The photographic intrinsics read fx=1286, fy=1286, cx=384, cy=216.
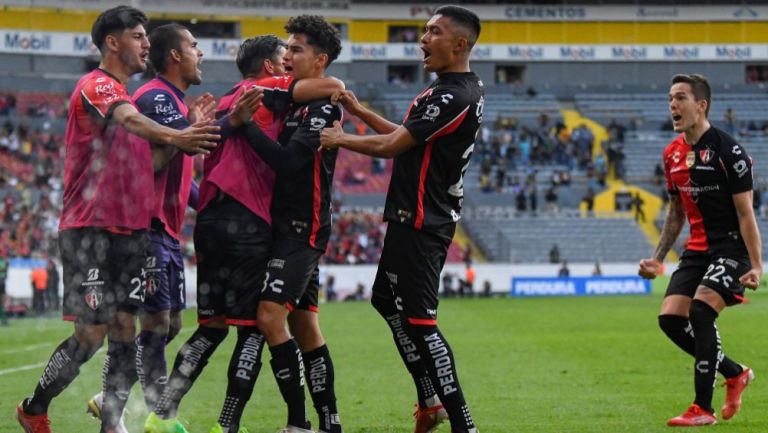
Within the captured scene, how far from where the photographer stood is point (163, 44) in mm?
8750

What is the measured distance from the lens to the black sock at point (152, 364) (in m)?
8.76

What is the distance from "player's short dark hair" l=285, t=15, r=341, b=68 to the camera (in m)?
8.18

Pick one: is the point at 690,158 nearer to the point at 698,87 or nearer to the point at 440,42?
the point at 698,87

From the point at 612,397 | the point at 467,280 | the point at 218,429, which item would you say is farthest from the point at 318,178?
the point at 467,280

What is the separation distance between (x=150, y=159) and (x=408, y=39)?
54.1m

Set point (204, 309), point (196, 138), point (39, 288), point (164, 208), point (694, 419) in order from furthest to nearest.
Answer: point (39, 288), point (694, 419), point (164, 208), point (204, 309), point (196, 138)

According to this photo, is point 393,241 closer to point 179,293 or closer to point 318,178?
point 318,178

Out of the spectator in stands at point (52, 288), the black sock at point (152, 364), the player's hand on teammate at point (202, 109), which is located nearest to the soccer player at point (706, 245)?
the player's hand on teammate at point (202, 109)

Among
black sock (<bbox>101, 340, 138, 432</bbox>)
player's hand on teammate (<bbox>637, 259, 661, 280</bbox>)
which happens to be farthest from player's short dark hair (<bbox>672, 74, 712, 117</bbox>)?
black sock (<bbox>101, 340, 138, 432</bbox>)

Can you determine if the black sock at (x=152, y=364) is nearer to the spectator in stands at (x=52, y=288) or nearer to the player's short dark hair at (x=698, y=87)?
the player's short dark hair at (x=698, y=87)

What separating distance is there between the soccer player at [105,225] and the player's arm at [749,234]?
445cm

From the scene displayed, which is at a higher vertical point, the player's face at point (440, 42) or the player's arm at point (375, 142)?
→ the player's face at point (440, 42)

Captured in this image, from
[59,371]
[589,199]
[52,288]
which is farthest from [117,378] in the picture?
[589,199]

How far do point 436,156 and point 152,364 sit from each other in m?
2.47
